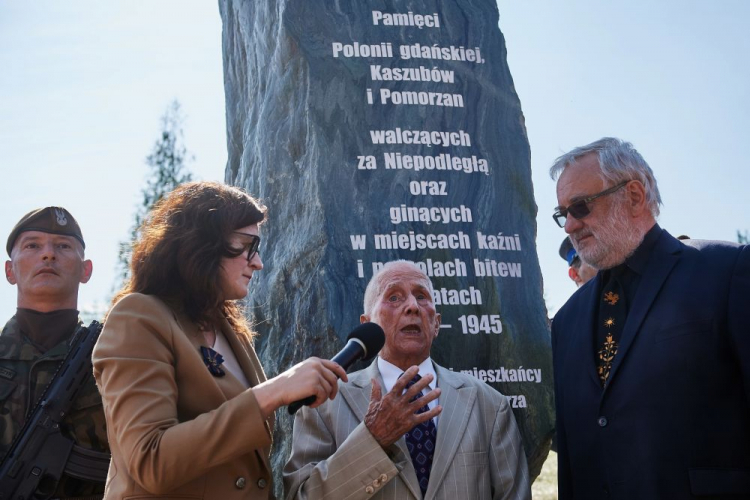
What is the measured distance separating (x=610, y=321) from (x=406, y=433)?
101cm

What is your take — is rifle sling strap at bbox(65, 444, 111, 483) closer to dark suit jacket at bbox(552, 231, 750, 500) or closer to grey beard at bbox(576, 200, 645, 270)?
dark suit jacket at bbox(552, 231, 750, 500)

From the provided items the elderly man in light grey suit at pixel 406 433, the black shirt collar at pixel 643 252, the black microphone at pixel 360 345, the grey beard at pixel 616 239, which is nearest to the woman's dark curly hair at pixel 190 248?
the black microphone at pixel 360 345

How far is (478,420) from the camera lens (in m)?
3.46

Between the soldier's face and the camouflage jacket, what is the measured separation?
0.72ft

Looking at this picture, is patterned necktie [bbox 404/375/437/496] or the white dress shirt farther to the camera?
the white dress shirt

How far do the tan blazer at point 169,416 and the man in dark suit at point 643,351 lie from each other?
1384mm

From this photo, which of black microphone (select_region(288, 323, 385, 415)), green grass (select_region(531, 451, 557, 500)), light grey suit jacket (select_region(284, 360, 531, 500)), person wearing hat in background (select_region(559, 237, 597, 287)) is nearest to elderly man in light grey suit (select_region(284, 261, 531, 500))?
light grey suit jacket (select_region(284, 360, 531, 500))

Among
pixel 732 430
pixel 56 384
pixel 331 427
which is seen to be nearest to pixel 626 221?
pixel 732 430

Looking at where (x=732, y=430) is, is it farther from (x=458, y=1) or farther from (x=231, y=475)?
(x=458, y=1)

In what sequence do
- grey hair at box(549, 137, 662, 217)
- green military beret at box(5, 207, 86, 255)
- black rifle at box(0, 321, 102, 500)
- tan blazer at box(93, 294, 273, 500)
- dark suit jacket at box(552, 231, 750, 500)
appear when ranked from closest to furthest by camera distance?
tan blazer at box(93, 294, 273, 500)
dark suit jacket at box(552, 231, 750, 500)
grey hair at box(549, 137, 662, 217)
black rifle at box(0, 321, 102, 500)
green military beret at box(5, 207, 86, 255)

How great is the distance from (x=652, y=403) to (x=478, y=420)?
0.82 meters

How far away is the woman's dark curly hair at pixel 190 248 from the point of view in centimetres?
270

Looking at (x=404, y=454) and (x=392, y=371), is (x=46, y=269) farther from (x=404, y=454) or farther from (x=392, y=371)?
(x=404, y=454)

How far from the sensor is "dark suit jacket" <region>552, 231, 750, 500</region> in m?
2.81
